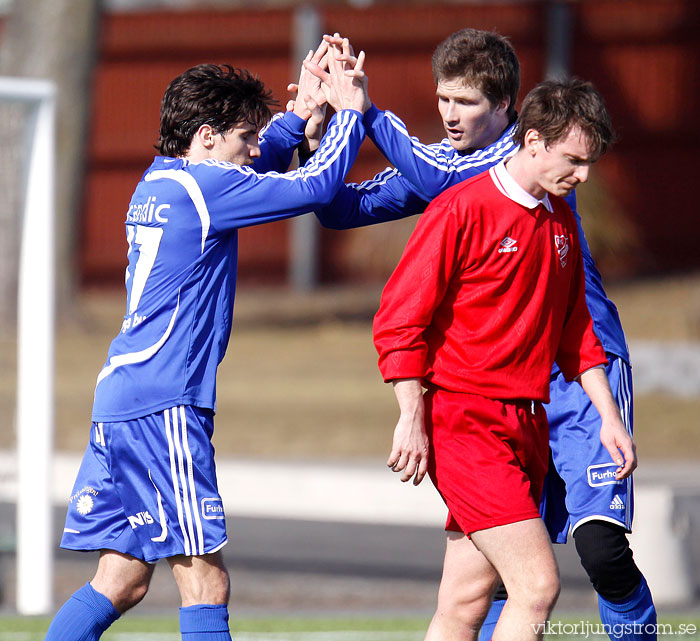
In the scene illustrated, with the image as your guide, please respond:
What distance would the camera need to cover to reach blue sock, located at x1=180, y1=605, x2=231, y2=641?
4.41 m

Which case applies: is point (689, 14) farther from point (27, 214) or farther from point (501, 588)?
point (501, 588)

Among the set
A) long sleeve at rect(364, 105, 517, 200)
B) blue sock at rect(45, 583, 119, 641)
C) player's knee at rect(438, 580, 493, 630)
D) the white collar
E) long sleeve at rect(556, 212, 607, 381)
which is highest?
long sleeve at rect(364, 105, 517, 200)

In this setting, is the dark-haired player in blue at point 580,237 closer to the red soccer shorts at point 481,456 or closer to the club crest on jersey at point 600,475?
the club crest on jersey at point 600,475

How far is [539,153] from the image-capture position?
430cm

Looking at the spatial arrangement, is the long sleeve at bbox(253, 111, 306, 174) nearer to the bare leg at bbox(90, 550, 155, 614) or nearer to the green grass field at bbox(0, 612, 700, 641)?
the bare leg at bbox(90, 550, 155, 614)

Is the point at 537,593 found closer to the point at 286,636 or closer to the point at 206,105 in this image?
the point at 206,105

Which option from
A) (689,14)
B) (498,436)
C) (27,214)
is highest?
(689,14)

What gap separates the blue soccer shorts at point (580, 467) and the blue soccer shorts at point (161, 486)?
1.30 m

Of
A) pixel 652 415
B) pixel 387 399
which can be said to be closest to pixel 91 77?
pixel 387 399

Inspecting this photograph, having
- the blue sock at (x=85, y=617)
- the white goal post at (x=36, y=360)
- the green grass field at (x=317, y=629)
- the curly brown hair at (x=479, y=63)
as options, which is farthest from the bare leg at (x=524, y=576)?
the white goal post at (x=36, y=360)

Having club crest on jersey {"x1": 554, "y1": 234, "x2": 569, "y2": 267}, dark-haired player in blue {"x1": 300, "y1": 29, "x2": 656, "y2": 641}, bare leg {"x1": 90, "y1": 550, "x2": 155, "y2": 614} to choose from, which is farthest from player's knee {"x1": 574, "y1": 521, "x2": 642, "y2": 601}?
bare leg {"x1": 90, "y1": 550, "x2": 155, "y2": 614}

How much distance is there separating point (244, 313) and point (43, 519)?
588 inches

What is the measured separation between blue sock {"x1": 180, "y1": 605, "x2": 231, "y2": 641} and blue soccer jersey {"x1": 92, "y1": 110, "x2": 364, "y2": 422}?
63 centimetres

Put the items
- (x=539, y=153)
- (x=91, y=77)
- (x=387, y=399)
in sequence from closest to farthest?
(x=539, y=153), (x=387, y=399), (x=91, y=77)
